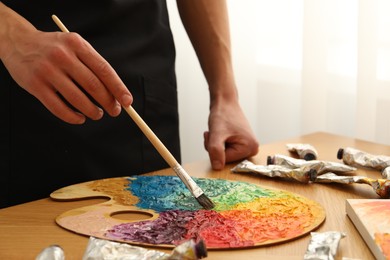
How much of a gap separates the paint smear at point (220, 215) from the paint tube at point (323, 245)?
4cm

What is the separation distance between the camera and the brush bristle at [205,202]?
965 millimetres

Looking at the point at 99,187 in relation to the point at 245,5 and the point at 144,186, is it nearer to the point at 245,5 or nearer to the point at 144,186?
the point at 144,186

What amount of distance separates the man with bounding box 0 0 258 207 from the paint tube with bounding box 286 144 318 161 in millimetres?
79

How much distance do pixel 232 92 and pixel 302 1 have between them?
0.53 m

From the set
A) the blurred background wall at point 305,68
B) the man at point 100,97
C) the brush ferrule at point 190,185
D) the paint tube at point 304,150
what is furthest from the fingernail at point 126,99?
the blurred background wall at point 305,68

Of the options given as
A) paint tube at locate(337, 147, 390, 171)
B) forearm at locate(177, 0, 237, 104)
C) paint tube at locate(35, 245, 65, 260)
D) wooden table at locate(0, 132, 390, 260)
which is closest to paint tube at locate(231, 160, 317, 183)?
wooden table at locate(0, 132, 390, 260)

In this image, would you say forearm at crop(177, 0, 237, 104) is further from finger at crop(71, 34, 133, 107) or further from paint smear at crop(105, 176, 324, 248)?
finger at crop(71, 34, 133, 107)

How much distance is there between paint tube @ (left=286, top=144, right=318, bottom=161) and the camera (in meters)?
1.25

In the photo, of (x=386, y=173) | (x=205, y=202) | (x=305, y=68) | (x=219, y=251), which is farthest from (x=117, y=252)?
(x=305, y=68)

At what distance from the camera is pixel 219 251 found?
83 cm

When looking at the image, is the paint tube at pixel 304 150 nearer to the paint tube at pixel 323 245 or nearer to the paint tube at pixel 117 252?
the paint tube at pixel 323 245

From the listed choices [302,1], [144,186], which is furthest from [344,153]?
[302,1]

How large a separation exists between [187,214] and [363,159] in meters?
0.40

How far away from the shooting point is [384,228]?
0.83m
